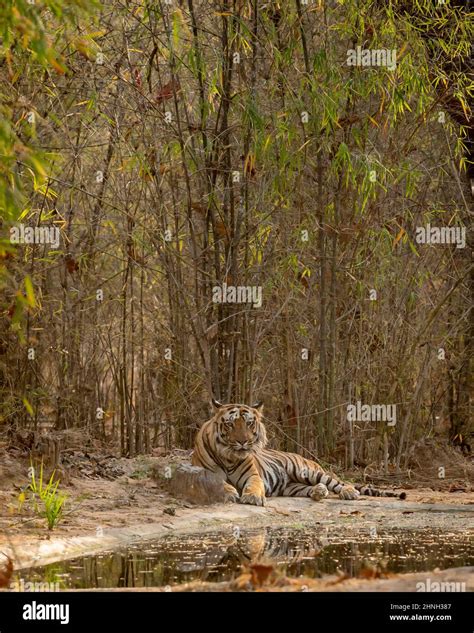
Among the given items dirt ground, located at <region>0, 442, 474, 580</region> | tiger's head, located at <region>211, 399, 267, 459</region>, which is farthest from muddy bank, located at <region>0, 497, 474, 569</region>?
tiger's head, located at <region>211, 399, 267, 459</region>

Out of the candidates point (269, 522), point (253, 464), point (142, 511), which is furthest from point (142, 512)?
point (253, 464)

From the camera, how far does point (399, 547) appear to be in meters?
6.11

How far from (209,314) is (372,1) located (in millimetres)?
2702

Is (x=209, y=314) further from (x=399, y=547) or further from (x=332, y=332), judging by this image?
(x=399, y=547)

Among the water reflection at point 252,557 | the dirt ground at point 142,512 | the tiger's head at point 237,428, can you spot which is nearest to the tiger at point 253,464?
the tiger's head at point 237,428

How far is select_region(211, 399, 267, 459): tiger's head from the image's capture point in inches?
319

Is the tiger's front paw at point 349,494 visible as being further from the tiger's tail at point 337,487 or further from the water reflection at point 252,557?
the water reflection at point 252,557

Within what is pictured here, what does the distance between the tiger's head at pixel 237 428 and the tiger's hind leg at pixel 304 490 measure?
44 cm

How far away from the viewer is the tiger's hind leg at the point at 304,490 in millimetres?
8211

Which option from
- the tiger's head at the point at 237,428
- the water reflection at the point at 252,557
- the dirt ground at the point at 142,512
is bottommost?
the water reflection at the point at 252,557

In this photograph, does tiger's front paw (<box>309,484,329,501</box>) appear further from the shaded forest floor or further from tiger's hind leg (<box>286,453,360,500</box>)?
tiger's hind leg (<box>286,453,360,500</box>)

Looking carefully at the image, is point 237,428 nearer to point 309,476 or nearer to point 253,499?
point 253,499
